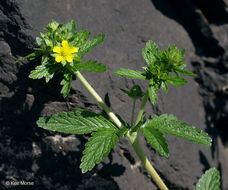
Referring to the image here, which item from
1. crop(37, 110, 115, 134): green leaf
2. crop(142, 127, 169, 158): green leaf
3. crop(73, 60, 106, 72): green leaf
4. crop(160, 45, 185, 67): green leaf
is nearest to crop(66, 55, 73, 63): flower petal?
crop(73, 60, 106, 72): green leaf

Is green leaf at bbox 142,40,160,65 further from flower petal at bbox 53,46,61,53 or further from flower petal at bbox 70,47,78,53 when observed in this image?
flower petal at bbox 53,46,61,53

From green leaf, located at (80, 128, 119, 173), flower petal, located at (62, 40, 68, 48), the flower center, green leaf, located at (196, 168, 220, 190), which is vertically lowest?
green leaf, located at (196, 168, 220, 190)

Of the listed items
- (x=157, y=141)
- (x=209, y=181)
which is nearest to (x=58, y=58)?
(x=157, y=141)

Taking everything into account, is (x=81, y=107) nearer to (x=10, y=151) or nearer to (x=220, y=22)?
(x=10, y=151)

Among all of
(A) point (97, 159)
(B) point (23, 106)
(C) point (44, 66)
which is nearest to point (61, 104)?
(B) point (23, 106)

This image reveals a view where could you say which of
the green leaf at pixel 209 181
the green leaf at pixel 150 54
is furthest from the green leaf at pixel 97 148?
the green leaf at pixel 209 181

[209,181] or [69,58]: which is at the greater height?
[69,58]

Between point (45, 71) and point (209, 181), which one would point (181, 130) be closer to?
point (209, 181)
